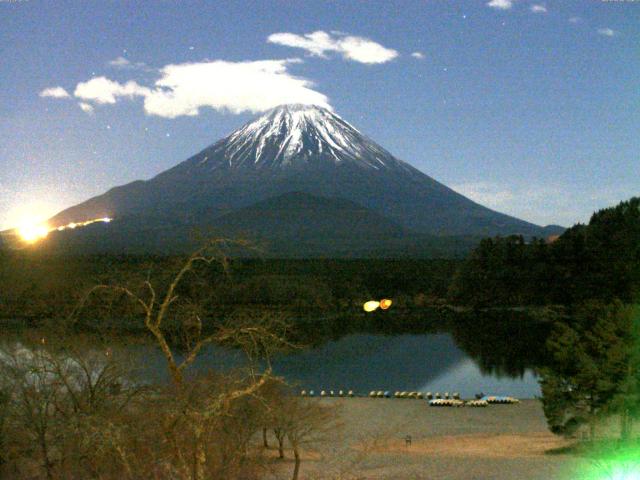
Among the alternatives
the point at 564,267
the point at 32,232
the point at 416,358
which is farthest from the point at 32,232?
the point at 564,267

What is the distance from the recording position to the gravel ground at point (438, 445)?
1338cm

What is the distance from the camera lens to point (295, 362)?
3738cm

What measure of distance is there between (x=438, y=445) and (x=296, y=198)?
119m

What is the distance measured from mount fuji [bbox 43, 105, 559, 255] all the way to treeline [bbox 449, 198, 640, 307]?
46.9m

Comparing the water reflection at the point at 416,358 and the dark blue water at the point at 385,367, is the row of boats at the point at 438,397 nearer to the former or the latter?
the dark blue water at the point at 385,367

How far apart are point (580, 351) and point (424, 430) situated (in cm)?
611

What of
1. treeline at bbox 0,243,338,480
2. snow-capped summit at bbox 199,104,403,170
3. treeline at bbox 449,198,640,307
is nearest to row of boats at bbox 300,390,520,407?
treeline at bbox 0,243,338,480

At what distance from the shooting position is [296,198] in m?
136

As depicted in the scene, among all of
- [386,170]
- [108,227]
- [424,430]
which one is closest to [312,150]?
[386,170]

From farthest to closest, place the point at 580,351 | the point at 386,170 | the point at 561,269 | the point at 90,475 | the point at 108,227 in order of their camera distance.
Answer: the point at 386,170 → the point at 108,227 → the point at 561,269 → the point at 580,351 → the point at 90,475

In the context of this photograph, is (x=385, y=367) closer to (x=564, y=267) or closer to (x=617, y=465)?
(x=617, y=465)

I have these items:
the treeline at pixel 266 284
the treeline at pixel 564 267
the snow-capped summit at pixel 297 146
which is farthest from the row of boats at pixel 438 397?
the snow-capped summit at pixel 297 146

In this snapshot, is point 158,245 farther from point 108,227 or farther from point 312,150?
point 312,150

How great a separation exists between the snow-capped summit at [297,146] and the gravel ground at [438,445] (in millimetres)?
134331
